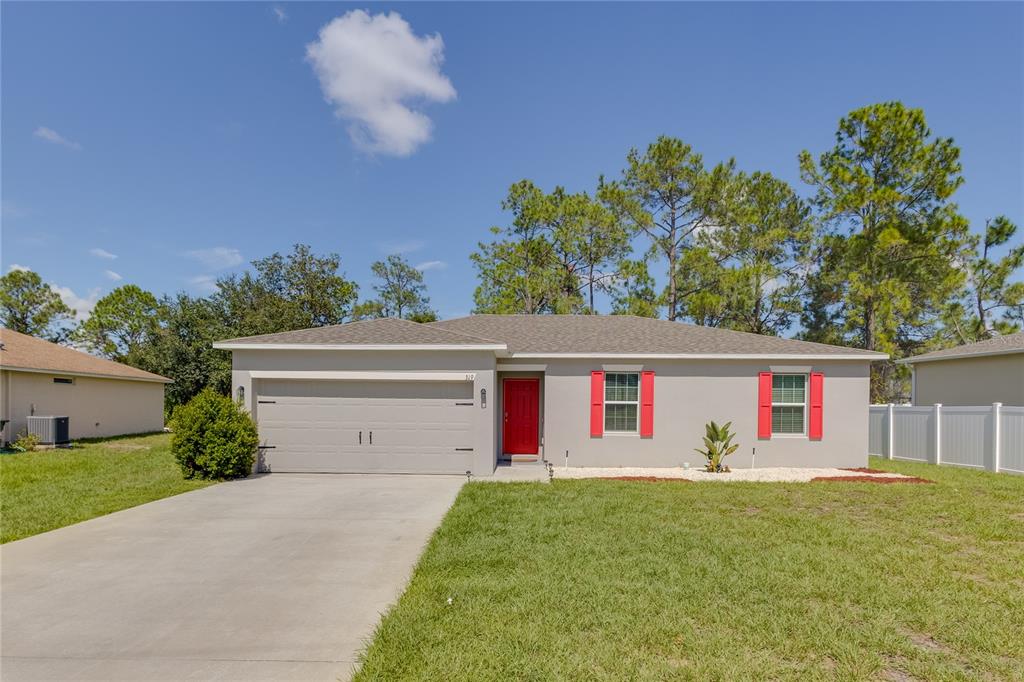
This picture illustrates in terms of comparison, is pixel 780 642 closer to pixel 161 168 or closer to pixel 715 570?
pixel 715 570

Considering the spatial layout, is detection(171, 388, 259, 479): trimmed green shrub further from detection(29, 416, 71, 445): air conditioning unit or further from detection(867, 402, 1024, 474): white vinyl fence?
Result: detection(867, 402, 1024, 474): white vinyl fence

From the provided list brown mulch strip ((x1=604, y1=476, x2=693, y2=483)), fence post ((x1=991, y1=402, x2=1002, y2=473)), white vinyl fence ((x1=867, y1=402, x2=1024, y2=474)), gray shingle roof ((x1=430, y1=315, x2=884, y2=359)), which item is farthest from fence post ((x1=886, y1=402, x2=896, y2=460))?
brown mulch strip ((x1=604, y1=476, x2=693, y2=483))

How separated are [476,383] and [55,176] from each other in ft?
46.2

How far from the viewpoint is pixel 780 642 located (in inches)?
135

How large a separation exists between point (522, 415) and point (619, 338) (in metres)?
3.28

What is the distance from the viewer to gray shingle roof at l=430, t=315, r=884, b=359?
38.8 feet

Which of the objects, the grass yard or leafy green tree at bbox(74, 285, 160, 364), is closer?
the grass yard

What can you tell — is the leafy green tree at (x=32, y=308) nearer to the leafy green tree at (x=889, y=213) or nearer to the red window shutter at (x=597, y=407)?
the red window shutter at (x=597, y=407)

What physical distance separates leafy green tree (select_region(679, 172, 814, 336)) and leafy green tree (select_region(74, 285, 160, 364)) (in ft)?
130

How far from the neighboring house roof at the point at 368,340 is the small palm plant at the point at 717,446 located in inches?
207

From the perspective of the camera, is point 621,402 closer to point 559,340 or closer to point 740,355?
point 559,340

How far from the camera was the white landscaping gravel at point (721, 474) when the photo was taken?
33.5 feet

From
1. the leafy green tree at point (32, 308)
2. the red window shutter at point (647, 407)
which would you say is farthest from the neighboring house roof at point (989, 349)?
the leafy green tree at point (32, 308)

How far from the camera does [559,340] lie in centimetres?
1278
